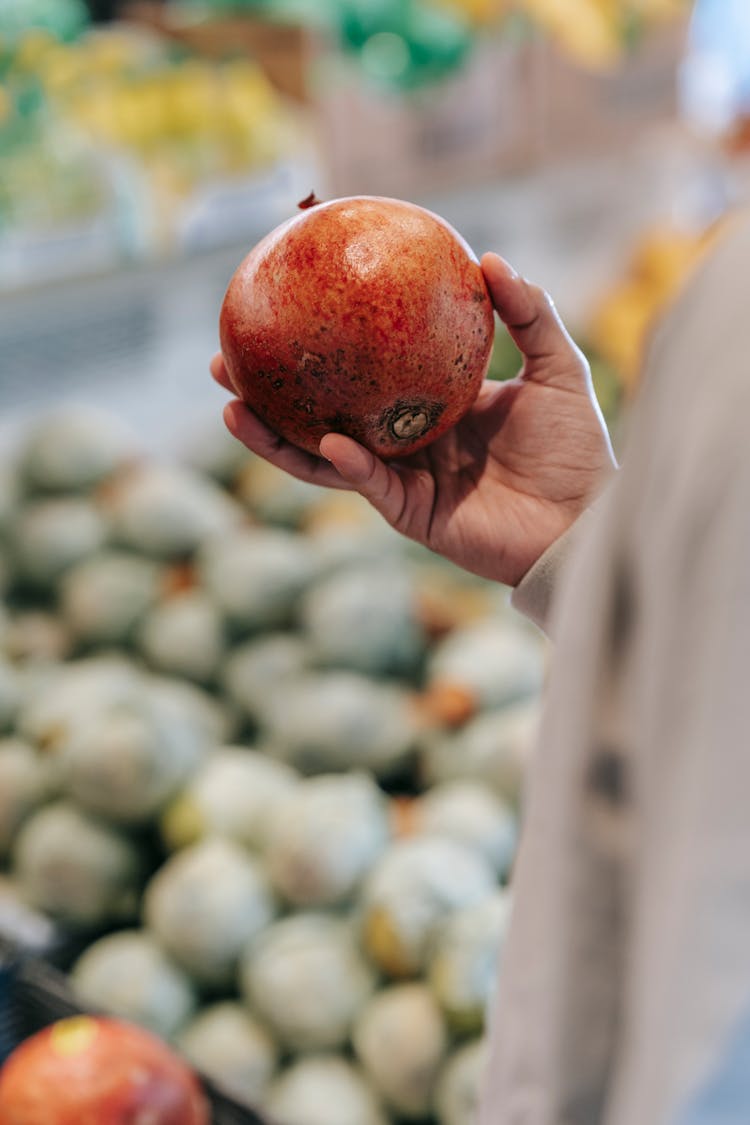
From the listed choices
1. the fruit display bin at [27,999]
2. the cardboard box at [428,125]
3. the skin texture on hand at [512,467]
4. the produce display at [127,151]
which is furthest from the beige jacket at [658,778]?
the cardboard box at [428,125]

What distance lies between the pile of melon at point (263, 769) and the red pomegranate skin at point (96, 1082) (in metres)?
0.18

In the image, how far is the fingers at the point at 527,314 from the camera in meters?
1.00

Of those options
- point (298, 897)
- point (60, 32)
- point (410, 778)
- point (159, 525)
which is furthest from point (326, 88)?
point (298, 897)

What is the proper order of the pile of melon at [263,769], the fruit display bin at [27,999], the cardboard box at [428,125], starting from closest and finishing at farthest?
the fruit display bin at [27,999], the pile of melon at [263,769], the cardboard box at [428,125]

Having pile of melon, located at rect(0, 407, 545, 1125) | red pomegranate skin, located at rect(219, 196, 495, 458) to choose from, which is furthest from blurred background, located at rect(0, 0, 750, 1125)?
red pomegranate skin, located at rect(219, 196, 495, 458)

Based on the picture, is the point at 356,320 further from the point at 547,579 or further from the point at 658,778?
the point at 658,778

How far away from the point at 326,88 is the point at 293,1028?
6.55ft

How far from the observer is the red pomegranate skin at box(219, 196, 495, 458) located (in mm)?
892

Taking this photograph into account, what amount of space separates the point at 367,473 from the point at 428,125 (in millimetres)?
2205

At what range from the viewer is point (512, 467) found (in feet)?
3.64

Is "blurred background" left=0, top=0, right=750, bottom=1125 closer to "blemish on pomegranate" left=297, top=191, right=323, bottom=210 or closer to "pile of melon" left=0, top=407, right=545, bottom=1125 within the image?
"pile of melon" left=0, top=407, right=545, bottom=1125

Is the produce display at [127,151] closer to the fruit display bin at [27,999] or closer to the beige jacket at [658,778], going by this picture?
the fruit display bin at [27,999]

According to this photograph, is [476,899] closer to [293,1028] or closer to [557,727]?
[293,1028]

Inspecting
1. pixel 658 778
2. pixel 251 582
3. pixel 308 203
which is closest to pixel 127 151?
pixel 251 582
